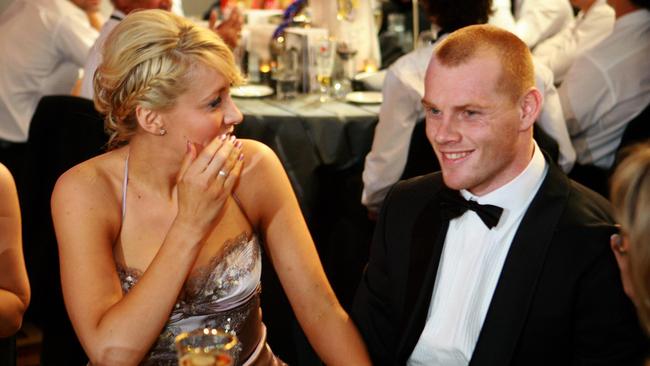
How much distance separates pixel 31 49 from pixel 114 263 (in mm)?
2820

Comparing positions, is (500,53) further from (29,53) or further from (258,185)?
(29,53)

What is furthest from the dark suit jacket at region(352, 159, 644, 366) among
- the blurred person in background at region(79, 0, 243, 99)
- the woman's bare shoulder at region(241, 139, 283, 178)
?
the blurred person in background at region(79, 0, 243, 99)

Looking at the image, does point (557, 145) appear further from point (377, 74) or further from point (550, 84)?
point (377, 74)

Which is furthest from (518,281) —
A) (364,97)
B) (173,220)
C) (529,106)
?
(364,97)

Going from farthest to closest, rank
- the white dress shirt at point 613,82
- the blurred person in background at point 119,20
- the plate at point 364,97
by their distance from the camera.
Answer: the plate at point 364,97 < the blurred person in background at point 119,20 < the white dress shirt at point 613,82

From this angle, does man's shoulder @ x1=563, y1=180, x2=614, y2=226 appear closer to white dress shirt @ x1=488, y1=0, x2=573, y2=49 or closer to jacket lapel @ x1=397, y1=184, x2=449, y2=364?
jacket lapel @ x1=397, y1=184, x2=449, y2=364

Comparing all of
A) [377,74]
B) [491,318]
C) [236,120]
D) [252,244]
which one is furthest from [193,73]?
[377,74]

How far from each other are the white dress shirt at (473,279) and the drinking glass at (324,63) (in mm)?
2263

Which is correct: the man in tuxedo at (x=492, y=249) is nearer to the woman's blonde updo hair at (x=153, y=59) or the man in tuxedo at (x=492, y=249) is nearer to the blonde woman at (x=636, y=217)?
the blonde woman at (x=636, y=217)

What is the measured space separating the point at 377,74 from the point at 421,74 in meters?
0.84

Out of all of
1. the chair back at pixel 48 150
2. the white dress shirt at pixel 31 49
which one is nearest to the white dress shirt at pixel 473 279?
the chair back at pixel 48 150

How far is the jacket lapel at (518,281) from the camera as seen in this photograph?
77.5 inches

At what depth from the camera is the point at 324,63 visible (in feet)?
14.2

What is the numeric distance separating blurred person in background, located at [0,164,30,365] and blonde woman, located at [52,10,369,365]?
0.13 metres
